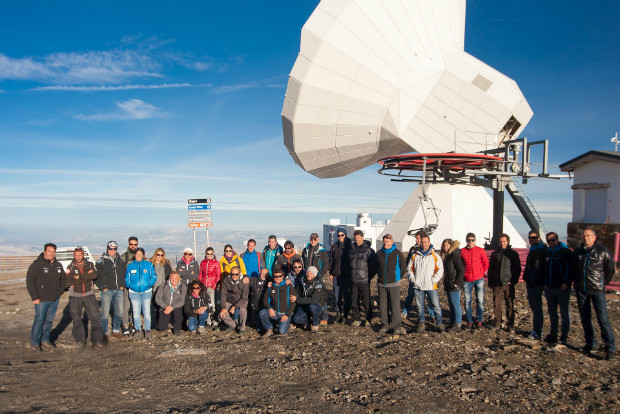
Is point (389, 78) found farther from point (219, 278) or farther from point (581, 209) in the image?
point (581, 209)

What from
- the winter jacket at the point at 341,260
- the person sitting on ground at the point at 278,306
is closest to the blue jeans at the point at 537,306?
the winter jacket at the point at 341,260

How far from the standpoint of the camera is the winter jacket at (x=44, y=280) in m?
8.48

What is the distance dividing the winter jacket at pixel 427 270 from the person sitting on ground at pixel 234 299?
11.8 feet

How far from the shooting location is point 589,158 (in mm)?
19562

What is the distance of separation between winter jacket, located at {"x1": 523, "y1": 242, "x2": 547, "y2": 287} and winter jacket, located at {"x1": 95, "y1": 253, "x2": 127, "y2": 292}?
25.7 ft

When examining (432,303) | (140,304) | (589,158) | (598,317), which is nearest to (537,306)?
(598,317)

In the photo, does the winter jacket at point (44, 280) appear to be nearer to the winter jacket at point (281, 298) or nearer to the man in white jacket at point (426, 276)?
the winter jacket at point (281, 298)

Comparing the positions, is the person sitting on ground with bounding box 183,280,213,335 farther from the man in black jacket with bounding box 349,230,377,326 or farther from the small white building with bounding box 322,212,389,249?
the small white building with bounding box 322,212,389,249

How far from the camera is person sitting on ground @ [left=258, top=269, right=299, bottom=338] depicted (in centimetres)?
917

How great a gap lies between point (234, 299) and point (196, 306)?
0.83 metres

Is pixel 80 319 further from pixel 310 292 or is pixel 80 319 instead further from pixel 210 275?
pixel 310 292

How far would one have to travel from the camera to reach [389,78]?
1600 centimetres

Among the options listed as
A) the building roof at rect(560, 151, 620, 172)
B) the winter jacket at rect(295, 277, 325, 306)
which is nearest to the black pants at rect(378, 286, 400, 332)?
the winter jacket at rect(295, 277, 325, 306)

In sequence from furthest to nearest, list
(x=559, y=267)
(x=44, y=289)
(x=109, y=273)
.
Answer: (x=109, y=273) → (x=44, y=289) → (x=559, y=267)
